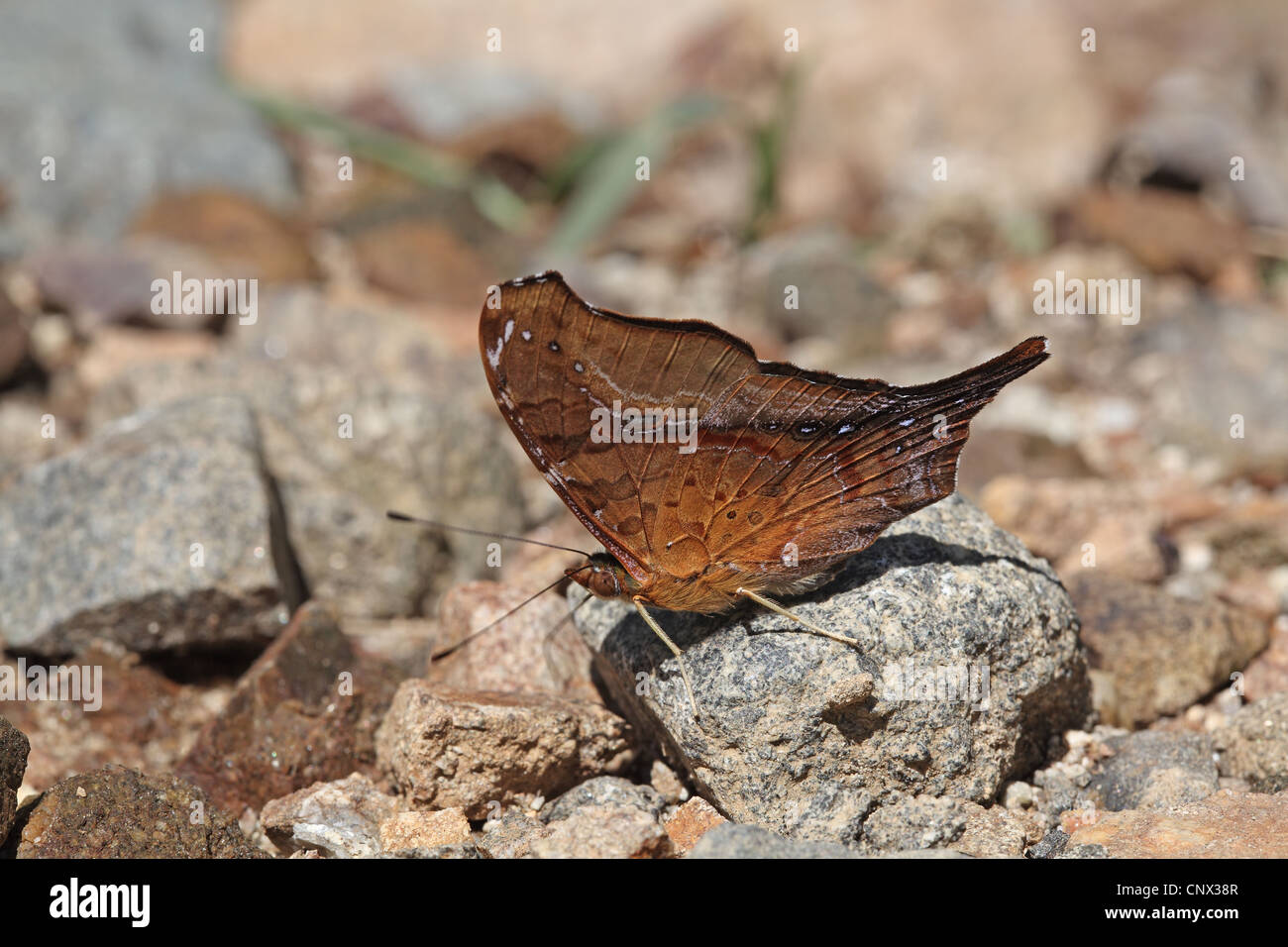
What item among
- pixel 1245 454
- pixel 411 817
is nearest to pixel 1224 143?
pixel 1245 454

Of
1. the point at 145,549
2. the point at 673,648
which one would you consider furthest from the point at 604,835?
the point at 145,549

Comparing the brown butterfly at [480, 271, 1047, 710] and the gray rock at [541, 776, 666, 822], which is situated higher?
the brown butterfly at [480, 271, 1047, 710]

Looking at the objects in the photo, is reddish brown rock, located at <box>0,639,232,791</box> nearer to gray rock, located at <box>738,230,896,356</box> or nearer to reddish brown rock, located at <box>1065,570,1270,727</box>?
reddish brown rock, located at <box>1065,570,1270,727</box>

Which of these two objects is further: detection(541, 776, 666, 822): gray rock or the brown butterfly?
detection(541, 776, 666, 822): gray rock

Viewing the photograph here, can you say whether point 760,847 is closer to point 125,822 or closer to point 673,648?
point 673,648

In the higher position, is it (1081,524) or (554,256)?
(554,256)

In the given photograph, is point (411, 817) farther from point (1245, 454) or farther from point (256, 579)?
point (1245, 454)

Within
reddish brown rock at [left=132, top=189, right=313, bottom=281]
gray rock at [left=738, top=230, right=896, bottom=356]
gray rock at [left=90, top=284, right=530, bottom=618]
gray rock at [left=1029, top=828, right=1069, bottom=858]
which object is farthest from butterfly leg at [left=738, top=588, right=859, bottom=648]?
reddish brown rock at [left=132, top=189, right=313, bottom=281]
